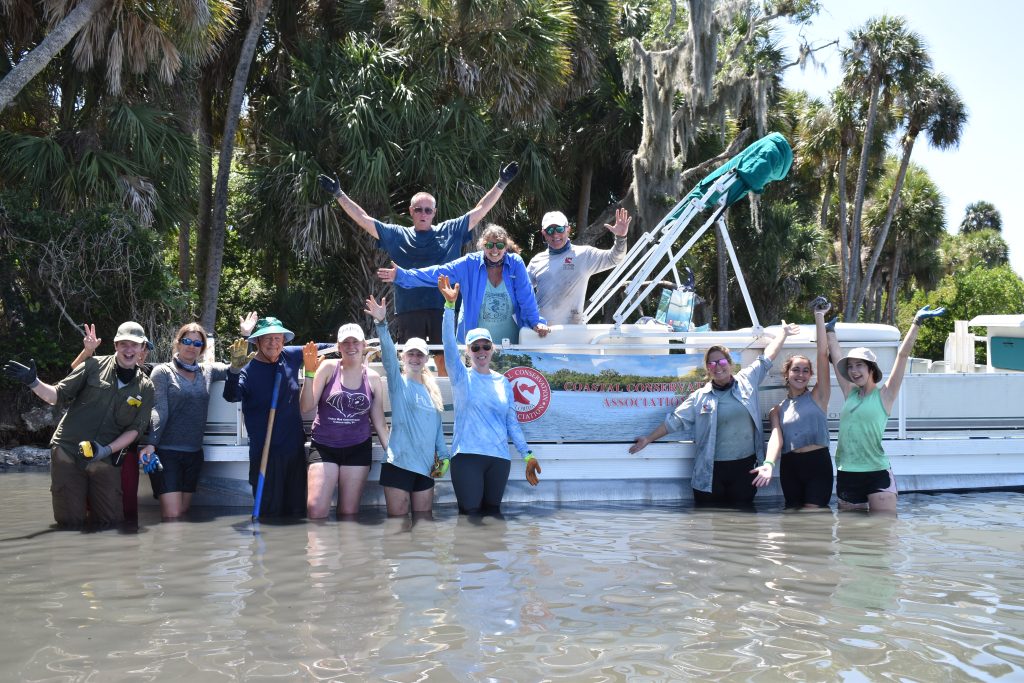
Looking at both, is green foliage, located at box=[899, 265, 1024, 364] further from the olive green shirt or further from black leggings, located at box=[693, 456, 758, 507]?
the olive green shirt

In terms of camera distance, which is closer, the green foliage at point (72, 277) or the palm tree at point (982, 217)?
the green foliage at point (72, 277)

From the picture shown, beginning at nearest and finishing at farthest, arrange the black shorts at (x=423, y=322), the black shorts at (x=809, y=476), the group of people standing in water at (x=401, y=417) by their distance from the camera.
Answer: the group of people standing in water at (x=401, y=417), the black shorts at (x=809, y=476), the black shorts at (x=423, y=322)

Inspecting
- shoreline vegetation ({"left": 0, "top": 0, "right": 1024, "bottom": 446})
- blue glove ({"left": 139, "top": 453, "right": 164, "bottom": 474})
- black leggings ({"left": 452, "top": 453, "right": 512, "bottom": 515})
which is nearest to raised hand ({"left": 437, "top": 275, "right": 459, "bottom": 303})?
black leggings ({"left": 452, "top": 453, "right": 512, "bottom": 515})

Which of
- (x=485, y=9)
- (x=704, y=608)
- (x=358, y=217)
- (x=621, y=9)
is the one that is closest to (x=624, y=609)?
(x=704, y=608)

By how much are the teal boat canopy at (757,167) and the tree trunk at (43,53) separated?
28.4 feet

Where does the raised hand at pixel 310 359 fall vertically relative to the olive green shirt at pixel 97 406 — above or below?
above

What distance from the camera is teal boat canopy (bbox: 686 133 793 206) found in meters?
8.95

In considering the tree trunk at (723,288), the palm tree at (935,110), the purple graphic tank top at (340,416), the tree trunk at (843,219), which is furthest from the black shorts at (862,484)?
the palm tree at (935,110)

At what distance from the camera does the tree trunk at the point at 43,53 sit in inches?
498

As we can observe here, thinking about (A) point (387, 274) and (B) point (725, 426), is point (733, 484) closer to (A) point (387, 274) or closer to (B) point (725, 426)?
(B) point (725, 426)

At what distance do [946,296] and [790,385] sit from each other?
38.3m

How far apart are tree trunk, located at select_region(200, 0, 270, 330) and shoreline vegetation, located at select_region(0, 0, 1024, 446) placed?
0.12 ft

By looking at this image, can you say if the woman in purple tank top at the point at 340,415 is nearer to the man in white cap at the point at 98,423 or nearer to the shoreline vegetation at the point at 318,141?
the man in white cap at the point at 98,423

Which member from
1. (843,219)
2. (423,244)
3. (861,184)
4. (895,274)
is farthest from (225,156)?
(895,274)
